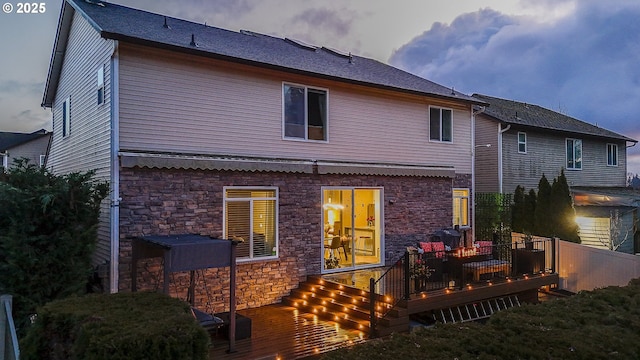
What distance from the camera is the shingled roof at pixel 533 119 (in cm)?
1975

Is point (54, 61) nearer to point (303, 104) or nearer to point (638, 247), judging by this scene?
point (303, 104)

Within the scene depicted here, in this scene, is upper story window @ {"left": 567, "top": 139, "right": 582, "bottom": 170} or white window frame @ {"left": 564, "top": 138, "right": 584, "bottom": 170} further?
upper story window @ {"left": 567, "top": 139, "right": 582, "bottom": 170}

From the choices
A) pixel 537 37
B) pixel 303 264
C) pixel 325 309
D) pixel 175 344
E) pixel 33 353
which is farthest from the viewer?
pixel 537 37

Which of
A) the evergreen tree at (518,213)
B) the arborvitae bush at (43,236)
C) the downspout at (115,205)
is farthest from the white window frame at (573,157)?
the arborvitae bush at (43,236)

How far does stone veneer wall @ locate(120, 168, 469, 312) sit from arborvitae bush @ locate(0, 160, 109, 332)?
99cm

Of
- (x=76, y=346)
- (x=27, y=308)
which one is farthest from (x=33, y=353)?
(x=27, y=308)

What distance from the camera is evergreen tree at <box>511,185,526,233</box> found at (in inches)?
644

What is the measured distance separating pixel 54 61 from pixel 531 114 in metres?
21.3

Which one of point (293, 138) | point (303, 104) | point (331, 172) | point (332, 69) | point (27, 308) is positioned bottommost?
point (27, 308)

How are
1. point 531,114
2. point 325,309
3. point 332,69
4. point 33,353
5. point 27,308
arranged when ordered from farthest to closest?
point 531,114
point 332,69
point 325,309
point 27,308
point 33,353

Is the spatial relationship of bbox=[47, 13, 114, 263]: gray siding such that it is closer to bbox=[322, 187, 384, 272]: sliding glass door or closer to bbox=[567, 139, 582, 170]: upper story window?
bbox=[322, 187, 384, 272]: sliding glass door

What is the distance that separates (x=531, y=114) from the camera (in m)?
22.4

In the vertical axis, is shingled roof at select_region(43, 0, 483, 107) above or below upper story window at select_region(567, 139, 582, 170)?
above

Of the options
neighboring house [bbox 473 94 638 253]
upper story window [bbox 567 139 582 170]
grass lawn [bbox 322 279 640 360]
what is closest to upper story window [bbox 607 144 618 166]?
neighboring house [bbox 473 94 638 253]
